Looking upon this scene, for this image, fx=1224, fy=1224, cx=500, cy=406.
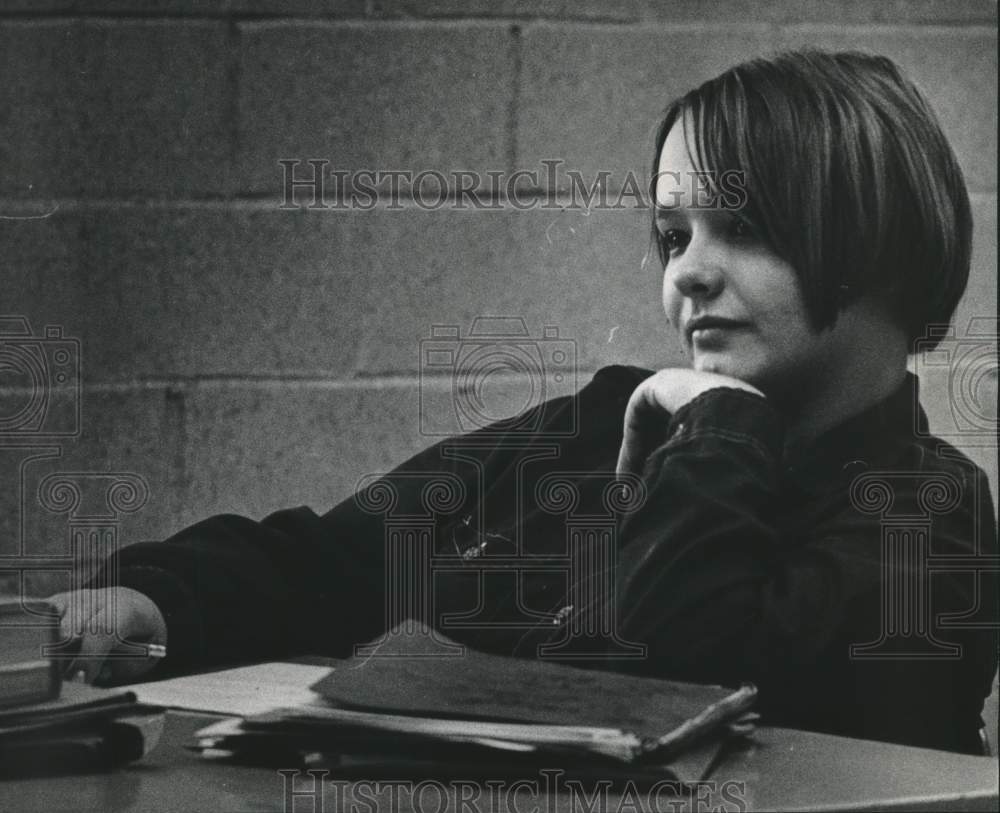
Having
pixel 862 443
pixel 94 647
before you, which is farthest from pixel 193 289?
pixel 862 443

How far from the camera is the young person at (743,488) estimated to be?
4.12 feet

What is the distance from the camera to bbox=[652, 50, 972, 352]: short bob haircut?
50.3 inches

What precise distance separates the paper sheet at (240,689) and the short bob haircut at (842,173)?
585 millimetres

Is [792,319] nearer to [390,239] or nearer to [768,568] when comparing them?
[768,568]

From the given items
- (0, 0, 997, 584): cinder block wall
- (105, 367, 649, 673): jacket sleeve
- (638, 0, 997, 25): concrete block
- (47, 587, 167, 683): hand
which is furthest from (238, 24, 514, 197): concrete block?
(47, 587, 167, 683): hand

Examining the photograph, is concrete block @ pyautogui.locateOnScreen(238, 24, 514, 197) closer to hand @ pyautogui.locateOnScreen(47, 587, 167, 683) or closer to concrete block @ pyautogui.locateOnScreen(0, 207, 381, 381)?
concrete block @ pyautogui.locateOnScreen(0, 207, 381, 381)

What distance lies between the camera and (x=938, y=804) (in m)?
1.05

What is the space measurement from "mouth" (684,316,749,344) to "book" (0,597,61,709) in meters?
0.74

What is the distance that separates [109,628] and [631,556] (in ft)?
1.82

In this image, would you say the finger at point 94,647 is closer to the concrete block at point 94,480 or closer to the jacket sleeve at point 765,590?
the concrete block at point 94,480

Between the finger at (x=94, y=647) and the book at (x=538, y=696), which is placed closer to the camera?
the book at (x=538, y=696)

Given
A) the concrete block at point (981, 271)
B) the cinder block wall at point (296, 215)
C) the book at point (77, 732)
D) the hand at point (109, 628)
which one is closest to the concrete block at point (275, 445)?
the cinder block wall at point (296, 215)

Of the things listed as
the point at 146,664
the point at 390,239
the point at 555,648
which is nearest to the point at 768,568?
the point at 555,648

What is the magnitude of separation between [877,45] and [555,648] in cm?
73
